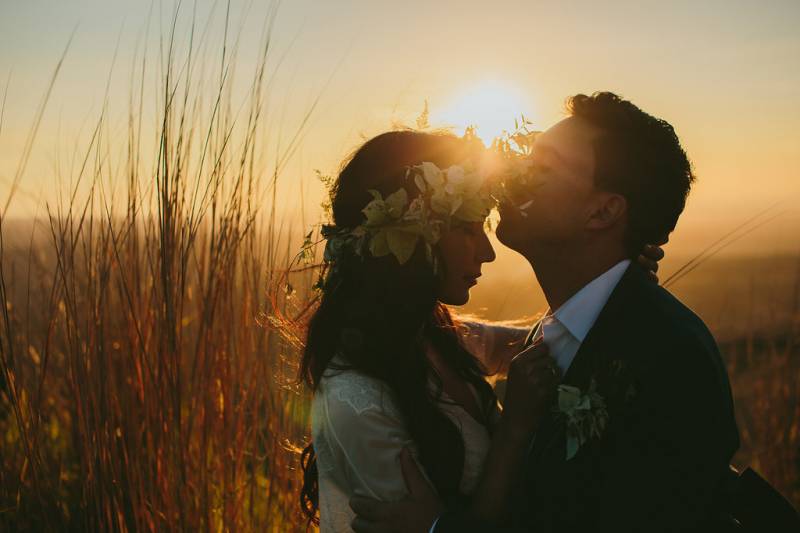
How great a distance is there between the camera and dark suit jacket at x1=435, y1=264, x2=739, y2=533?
2336 millimetres

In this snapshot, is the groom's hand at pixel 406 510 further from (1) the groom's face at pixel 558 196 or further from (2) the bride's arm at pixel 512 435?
(1) the groom's face at pixel 558 196

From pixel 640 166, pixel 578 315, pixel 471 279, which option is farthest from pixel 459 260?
pixel 640 166

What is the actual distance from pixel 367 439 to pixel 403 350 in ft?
1.27

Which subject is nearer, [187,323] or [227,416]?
[227,416]

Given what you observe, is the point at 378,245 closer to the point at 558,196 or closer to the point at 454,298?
the point at 454,298

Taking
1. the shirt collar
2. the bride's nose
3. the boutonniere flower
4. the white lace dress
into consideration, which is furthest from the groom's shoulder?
the white lace dress

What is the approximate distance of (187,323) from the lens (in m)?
3.44

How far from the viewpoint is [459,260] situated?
2.74 meters

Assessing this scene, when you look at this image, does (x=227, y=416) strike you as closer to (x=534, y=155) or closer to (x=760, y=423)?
(x=534, y=155)

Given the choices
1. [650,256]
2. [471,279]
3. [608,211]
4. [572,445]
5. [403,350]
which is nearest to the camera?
[572,445]

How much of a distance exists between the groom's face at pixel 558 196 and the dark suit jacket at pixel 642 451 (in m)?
0.62

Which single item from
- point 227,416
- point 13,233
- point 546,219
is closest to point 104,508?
point 227,416

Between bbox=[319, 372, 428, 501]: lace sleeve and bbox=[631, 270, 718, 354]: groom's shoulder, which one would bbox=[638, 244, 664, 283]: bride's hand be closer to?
bbox=[631, 270, 718, 354]: groom's shoulder

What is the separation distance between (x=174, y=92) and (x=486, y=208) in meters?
1.54
